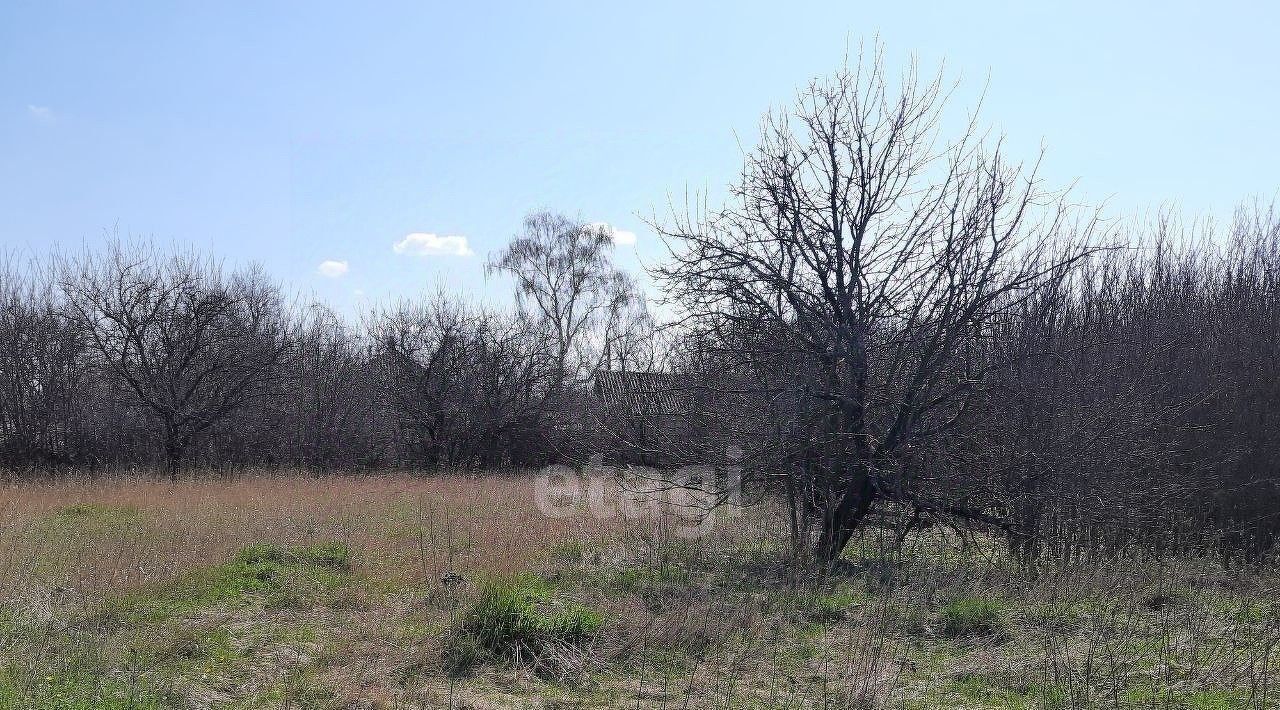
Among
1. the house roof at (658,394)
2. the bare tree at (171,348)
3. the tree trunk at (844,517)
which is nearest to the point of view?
the tree trunk at (844,517)

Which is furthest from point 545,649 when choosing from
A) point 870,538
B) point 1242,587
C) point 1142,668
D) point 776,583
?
point 1242,587

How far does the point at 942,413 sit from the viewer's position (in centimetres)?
832

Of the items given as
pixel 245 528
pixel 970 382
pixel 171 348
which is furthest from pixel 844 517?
pixel 171 348

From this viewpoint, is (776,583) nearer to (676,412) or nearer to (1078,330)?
(676,412)

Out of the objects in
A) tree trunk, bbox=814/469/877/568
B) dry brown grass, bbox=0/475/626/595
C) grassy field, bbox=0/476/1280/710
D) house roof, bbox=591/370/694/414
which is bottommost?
grassy field, bbox=0/476/1280/710

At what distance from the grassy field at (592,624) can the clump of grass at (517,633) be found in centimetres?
1

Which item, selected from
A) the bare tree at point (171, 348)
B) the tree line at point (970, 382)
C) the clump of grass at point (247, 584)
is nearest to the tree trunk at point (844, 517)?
the tree line at point (970, 382)

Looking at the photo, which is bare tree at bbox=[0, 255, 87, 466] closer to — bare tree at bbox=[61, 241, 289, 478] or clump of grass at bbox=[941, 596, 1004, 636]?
bare tree at bbox=[61, 241, 289, 478]

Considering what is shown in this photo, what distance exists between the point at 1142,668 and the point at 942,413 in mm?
3530

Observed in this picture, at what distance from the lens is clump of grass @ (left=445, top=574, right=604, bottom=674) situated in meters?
5.32

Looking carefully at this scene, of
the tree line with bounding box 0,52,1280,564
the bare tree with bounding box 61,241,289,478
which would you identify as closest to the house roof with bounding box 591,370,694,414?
the tree line with bounding box 0,52,1280,564

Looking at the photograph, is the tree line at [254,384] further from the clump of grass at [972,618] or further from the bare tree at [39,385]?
the clump of grass at [972,618]

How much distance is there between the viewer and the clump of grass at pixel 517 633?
17.5ft

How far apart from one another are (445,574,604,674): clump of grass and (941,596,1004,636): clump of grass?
2632 mm
